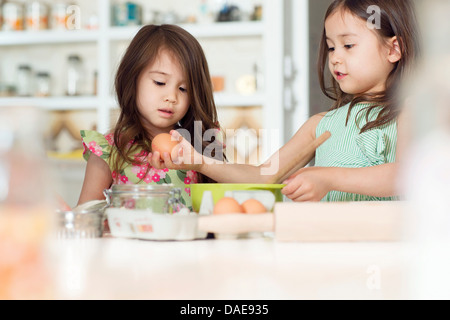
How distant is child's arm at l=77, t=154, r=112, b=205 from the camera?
1285 millimetres

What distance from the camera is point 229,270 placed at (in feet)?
1.27

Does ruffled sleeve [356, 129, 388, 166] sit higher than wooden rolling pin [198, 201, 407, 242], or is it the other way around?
ruffled sleeve [356, 129, 388, 166]

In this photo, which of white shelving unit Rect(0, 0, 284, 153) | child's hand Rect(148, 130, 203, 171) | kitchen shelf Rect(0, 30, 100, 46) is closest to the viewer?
child's hand Rect(148, 130, 203, 171)

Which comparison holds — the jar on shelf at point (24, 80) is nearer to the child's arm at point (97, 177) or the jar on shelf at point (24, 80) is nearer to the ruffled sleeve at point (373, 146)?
the child's arm at point (97, 177)

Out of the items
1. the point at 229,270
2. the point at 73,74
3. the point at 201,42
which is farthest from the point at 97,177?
the point at 73,74

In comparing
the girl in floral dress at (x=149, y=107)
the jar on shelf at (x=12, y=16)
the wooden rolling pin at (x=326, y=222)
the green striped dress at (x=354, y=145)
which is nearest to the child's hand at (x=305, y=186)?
the wooden rolling pin at (x=326, y=222)

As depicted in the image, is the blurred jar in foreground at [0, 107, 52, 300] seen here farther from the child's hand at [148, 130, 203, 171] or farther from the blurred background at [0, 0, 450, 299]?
the blurred background at [0, 0, 450, 299]

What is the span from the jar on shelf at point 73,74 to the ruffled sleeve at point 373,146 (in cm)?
216

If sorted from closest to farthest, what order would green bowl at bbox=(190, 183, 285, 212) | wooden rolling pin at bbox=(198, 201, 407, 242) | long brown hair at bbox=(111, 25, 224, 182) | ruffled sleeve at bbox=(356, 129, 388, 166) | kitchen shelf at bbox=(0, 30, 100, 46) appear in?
1. wooden rolling pin at bbox=(198, 201, 407, 242)
2. green bowl at bbox=(190, 183, 285, 212)
3. ruffled sleeve at bbox=(356, 129, 388, 166)
4. long brown hair at bbox=(111, 25, 224, 182)
5. kitchen shelf at bbox=(0, 30, 100, 46)

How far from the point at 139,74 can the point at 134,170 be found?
0.80 feet

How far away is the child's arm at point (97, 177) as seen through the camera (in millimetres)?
1285

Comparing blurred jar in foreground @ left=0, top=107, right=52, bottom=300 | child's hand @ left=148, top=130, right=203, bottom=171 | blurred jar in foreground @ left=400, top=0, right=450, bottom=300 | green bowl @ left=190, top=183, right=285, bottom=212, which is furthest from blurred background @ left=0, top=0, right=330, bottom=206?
blurred jar in foreground @ left=0, top=107, right=52, bottom=300

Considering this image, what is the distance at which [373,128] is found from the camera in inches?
46.9
